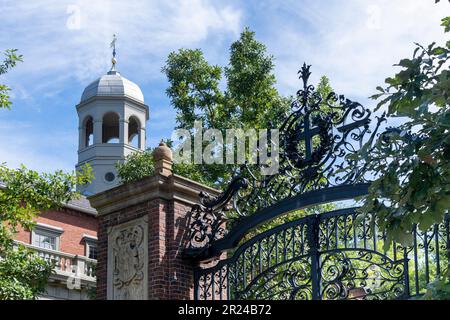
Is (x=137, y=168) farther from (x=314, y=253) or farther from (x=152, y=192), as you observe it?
(x=314, y=253)

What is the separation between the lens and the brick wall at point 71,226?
3121 centimetres

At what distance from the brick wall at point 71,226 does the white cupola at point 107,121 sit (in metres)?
4.06

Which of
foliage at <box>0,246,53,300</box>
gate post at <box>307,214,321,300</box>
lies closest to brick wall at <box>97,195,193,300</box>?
gate post at <box>307,214,321,300</box>

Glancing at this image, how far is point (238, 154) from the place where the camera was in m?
19.6

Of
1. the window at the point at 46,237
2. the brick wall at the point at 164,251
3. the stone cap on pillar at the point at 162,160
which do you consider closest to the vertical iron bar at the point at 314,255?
the brick wall at the point at 164,251

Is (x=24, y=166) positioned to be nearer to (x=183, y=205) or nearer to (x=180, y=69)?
(x=183, y=205)

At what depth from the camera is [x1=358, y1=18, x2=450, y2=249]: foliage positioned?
4.55m

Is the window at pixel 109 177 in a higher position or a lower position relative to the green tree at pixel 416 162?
higher

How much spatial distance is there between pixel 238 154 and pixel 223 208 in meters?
8.19

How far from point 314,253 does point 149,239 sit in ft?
8.21

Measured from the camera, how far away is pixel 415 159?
179 inches

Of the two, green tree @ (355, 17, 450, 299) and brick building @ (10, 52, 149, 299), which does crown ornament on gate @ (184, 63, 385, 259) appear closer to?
green tree @ (355, 17, 450, 299)

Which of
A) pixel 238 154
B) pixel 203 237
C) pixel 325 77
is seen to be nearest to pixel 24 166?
pixel 203 237

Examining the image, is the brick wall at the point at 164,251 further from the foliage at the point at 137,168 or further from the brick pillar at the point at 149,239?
the foliage at the point at 137,168
